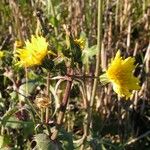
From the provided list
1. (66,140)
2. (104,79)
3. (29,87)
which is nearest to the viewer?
(104,79)

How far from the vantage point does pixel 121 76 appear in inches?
41.7

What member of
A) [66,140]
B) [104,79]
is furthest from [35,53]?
[66,140]

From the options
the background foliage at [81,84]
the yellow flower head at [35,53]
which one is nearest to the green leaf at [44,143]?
the background foliage at [81,84]

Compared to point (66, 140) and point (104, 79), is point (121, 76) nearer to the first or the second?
point (104, 79)

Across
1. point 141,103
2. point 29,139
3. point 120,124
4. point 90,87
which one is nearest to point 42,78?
point 29,139

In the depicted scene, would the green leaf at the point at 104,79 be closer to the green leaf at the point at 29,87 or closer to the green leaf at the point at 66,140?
the green leaf at the point at 66,140

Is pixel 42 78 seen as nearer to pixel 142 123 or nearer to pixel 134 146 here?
pixel 134 146

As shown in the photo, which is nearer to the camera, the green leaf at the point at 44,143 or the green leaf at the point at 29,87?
the green leaf at the point at 44,143

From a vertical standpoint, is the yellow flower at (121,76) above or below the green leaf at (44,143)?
above

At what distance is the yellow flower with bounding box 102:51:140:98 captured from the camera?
1045 mm

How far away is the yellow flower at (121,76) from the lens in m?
→ 1.04

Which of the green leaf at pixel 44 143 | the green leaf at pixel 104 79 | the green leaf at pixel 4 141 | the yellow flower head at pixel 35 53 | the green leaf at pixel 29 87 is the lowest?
the green leaf at pixel 4 141

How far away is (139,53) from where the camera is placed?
81.6 inches

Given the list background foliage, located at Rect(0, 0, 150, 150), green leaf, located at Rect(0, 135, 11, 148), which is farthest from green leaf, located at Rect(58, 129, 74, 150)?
green leaf, located at Rect(0, 135, 11, 148)
